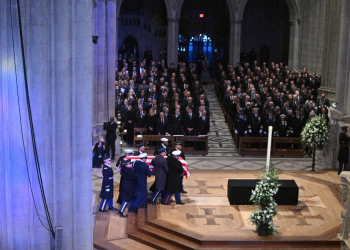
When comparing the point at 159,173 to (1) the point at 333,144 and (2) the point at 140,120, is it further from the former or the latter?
(1) the point at 333,144

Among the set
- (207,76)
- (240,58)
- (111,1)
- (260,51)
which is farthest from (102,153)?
(260,51)

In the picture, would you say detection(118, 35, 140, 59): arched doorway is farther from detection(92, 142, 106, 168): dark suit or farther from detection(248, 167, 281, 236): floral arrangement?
detection(248, 167, 281, 236): floral arrangement

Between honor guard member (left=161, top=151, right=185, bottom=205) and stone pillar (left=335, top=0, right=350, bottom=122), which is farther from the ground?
stone pillar (left=335, top=0, right=350, bottom=122)

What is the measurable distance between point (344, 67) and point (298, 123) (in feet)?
8.36

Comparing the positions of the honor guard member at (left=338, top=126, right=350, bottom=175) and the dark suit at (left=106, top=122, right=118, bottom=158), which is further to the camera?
the dark suit at (left=106, top=122, right=118, bottom=158)

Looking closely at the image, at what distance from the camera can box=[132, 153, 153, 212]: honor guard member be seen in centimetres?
1155

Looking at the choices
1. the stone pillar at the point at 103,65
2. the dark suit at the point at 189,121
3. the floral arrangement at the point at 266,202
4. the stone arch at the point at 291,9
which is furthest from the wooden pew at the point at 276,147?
the stone arch at the point at 291,9

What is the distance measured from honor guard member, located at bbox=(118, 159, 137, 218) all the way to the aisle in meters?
6.15

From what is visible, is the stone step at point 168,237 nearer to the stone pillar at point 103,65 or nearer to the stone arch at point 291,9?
the stone pillar at point 103,65

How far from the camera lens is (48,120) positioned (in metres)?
7.42

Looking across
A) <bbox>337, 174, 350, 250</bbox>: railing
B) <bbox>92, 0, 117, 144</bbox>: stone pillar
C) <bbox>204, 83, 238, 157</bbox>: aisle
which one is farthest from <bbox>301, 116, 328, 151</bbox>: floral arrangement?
<bbox>92, 0, 117, 144</bbox>: stone pillar

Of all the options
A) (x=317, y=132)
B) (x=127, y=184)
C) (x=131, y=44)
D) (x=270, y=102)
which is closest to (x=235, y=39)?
(x=131, y=44)

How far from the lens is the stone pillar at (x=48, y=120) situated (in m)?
7.20

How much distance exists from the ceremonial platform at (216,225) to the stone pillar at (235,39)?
16332mm
